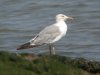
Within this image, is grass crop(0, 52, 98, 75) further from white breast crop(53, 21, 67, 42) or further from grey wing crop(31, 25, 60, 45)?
white breast crop(53, 21, 67, 42)

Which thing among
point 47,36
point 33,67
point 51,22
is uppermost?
point 33,67

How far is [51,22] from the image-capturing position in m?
19.2

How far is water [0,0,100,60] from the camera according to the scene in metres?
16.2

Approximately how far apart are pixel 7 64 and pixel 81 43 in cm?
879

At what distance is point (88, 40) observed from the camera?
56.4ft

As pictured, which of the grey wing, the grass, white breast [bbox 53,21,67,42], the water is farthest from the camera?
the water

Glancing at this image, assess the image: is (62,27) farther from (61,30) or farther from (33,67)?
(33,67)

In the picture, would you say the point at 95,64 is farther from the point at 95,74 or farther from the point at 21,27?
the point at 21,27

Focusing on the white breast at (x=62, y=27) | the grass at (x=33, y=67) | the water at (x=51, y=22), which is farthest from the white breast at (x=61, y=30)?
the water at (x=51, y=22)

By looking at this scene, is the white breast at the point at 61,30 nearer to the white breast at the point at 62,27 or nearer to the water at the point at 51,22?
the white breast at the point at 62,27

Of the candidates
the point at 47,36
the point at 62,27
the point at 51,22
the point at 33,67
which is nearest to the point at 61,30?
the point at 62,27

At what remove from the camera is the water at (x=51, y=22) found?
16.2m

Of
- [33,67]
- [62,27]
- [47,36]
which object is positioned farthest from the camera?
[62,27]

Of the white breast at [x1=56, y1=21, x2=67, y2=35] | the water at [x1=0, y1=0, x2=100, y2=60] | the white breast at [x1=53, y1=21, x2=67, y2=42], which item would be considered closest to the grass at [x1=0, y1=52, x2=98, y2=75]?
the white breast at [x1=53, y1=21, x2=67, y2=42]
